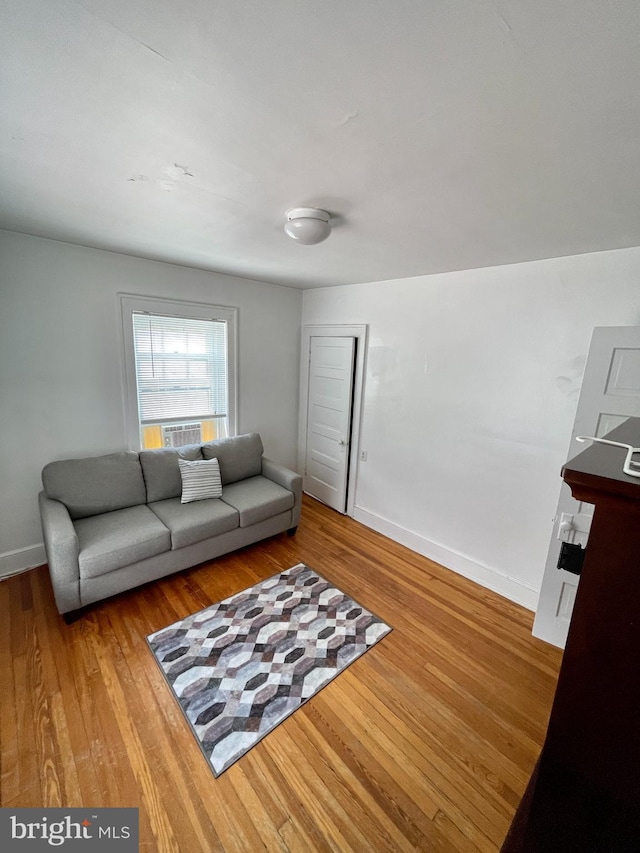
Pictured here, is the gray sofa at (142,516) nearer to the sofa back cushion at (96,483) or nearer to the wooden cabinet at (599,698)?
the sofa back cushion at (96,483)

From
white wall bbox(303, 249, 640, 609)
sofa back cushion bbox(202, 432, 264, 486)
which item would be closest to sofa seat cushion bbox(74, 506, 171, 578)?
sofa back cushion bbox(202, 432, 264, 486)

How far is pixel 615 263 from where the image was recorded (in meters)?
1.94

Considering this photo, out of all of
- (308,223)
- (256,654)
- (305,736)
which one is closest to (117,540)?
(256,654)

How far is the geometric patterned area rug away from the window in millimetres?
1704

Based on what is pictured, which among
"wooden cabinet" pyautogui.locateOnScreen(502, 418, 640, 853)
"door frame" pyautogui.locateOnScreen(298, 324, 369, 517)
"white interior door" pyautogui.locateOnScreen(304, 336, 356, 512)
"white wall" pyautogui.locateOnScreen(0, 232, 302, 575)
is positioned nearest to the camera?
"wooden cabinet" pyautogui.locateOnScreen(502, 418, 640, 853)

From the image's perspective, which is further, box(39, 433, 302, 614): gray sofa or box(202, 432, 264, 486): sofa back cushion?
box(202, 432, 264, 486): sofa back cushion

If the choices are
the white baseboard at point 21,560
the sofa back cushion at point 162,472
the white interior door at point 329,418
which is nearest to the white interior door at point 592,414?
the white interior door at point 329,418

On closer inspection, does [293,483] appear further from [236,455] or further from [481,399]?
[481,399]

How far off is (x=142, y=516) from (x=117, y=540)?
338 mm

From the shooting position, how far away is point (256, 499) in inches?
117

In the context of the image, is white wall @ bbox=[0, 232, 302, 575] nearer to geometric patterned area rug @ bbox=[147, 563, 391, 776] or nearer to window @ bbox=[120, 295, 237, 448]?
window @ bbox=[120, 295, 237, 448]

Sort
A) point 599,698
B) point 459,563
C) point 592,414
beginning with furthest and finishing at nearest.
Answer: point 459,563, point 592,414, point 599,698

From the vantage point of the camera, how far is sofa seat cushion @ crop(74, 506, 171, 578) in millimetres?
2109

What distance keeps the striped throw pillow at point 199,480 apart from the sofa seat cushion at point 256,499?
0.44 feet
